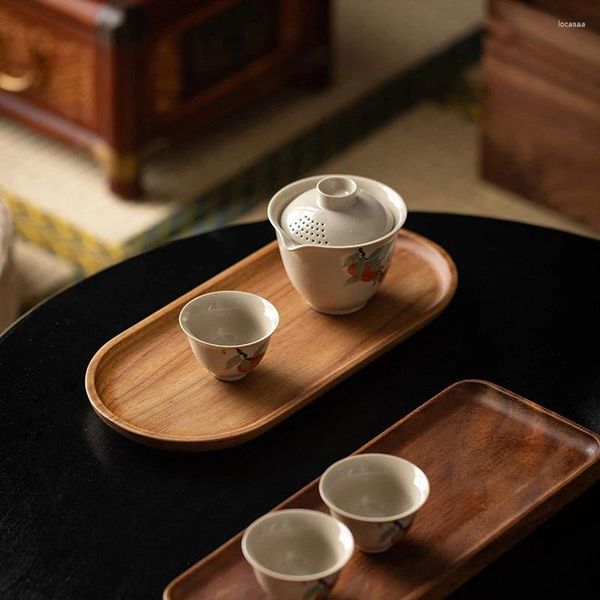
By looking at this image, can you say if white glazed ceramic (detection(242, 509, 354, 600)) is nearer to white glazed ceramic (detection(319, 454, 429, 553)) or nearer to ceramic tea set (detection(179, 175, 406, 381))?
white glazed ceramic (detection(319, 454, 429, 553))

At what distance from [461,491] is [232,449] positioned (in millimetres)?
229

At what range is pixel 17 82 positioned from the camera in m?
2.48

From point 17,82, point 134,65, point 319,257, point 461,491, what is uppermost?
point 319,257

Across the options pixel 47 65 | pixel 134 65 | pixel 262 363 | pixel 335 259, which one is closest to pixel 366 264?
pixel 335 259

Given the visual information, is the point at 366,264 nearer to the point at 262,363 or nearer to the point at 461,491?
the point at 262,363

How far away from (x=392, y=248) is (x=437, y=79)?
168 centimetres

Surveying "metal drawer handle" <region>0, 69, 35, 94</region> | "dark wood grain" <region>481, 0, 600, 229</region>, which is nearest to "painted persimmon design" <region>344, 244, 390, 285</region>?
"dark wood grain" <region>481, 0, 600, 229</region>

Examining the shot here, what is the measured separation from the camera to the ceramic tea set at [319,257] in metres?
1.29

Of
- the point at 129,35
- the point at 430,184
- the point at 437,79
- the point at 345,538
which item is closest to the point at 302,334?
the point at 345,538

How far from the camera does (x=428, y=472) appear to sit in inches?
46.0

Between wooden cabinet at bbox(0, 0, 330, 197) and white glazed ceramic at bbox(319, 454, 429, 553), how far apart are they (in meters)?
1.37

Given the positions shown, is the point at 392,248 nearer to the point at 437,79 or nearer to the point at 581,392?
the point at 581,392

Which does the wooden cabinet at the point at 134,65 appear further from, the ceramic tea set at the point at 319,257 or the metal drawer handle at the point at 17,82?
the ceramic tea set at the point at 319,257

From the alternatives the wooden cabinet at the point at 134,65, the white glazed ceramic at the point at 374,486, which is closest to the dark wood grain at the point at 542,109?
the wooden cabinet at the point at 134,65
